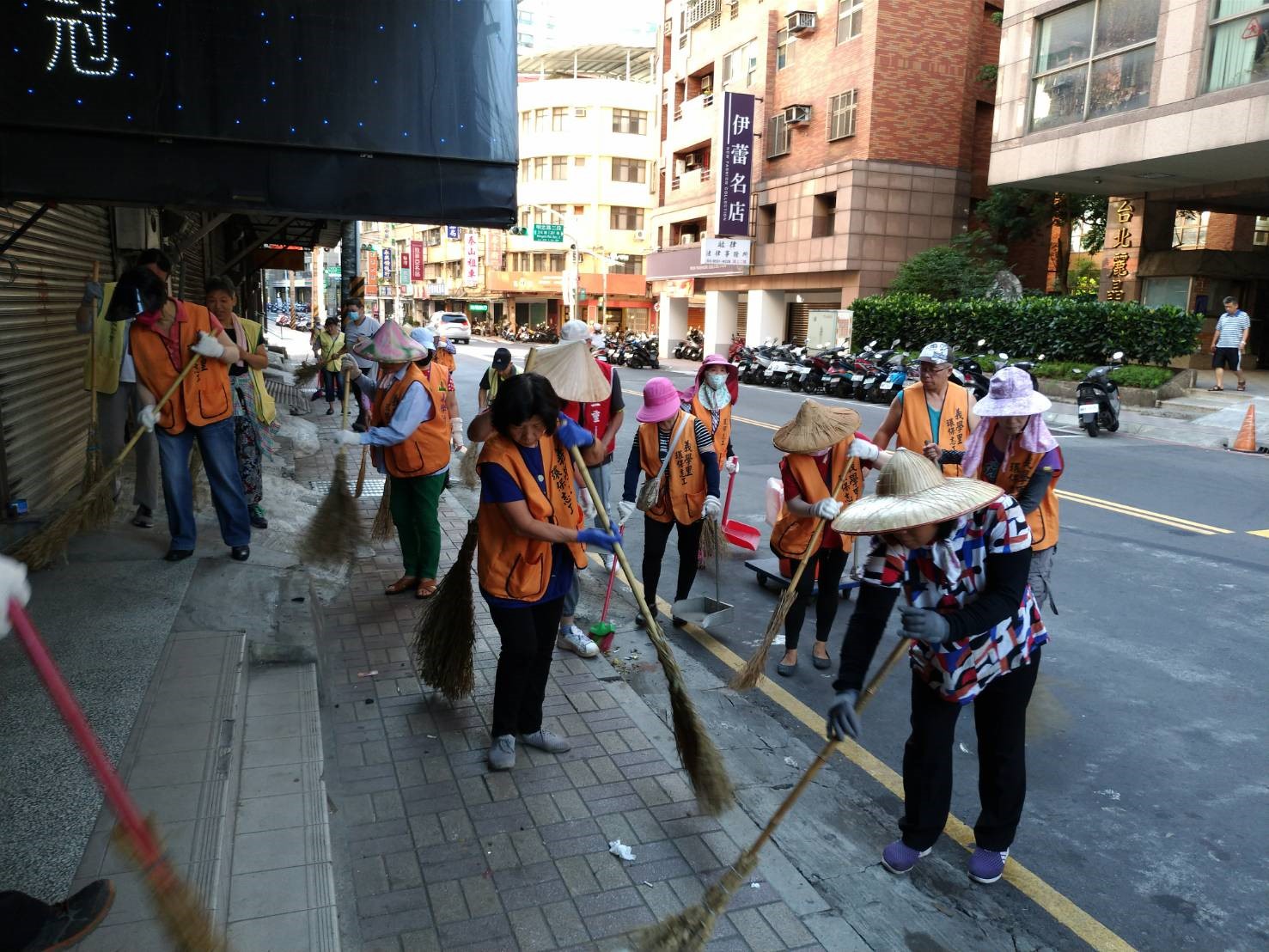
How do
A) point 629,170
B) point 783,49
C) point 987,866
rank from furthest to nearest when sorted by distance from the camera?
point 629,170, point 783,49, point 987,866

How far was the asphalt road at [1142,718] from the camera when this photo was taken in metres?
3.27

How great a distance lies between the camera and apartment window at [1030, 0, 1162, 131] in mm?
18156

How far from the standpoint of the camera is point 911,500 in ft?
9.66

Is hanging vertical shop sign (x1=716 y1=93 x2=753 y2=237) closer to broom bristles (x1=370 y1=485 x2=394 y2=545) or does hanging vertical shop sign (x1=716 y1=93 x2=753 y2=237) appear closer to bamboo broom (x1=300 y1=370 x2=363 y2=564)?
broom bristles (x1=370 y1=485 x2=394 y2=545)

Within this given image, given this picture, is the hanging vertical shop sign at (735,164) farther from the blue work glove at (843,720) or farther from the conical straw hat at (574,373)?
the blue work glove at (843,720)

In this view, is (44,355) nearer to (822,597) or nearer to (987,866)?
(822,597)

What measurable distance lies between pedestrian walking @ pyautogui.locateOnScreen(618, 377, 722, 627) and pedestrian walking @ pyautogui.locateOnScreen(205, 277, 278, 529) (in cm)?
251

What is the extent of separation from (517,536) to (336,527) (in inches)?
71.3

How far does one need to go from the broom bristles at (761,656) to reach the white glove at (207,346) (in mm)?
3346

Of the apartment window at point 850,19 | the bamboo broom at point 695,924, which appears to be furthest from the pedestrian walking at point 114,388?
the apartment window at point 850,19

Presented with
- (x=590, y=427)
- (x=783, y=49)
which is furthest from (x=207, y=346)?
(x=783, y=49)

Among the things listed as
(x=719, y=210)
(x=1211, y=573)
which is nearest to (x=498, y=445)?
(x=1211, y=573)

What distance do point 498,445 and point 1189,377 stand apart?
56.4 ft

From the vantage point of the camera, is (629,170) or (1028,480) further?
(629,170)
